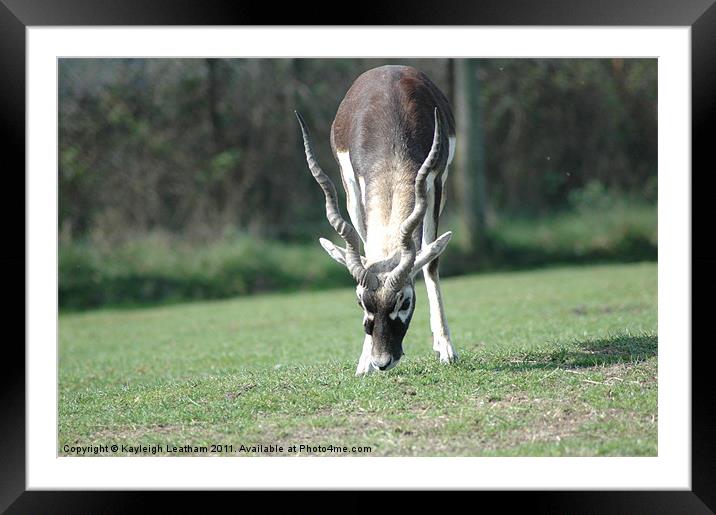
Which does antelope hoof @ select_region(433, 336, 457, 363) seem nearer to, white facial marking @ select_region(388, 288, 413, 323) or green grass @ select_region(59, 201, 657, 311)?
white facial marking @ select_region(388, 288, 413, 323)

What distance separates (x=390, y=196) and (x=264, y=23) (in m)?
2.07

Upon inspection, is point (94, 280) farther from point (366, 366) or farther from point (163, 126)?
point (366, 366)

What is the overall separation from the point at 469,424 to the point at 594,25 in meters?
3.38

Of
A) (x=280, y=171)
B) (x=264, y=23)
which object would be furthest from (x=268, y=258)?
(x=264, y=23)

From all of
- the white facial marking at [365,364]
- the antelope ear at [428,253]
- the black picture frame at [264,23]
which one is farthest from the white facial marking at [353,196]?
the black picture frame at [264,23]

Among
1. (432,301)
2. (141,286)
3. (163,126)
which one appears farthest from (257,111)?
(432,301)

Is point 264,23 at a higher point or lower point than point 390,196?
higher

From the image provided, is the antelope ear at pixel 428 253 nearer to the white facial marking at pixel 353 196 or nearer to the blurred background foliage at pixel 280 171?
the white facial marking at pixel 353 196

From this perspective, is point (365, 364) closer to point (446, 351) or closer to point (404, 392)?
point (404, 392)

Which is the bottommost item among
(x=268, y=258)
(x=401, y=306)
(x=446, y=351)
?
(x=446, y=351)

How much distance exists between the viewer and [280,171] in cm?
2286

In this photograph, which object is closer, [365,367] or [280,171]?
[365,367]

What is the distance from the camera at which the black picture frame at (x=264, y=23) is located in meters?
6.91

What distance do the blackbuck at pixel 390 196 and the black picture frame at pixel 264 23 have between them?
3.48ft
